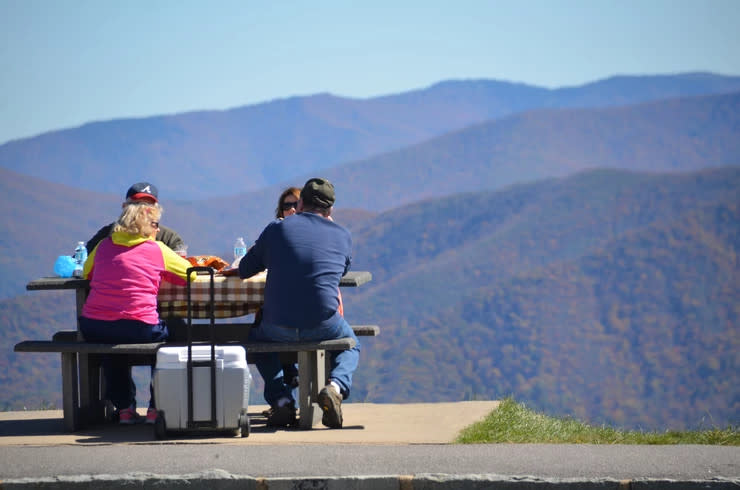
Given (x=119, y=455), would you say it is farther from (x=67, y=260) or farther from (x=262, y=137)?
(x=262, y=137)

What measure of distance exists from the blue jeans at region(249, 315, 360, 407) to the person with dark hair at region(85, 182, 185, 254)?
98cm

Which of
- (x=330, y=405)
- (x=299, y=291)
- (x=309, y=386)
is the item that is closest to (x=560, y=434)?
(x=330, y=405)

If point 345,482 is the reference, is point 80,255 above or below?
above

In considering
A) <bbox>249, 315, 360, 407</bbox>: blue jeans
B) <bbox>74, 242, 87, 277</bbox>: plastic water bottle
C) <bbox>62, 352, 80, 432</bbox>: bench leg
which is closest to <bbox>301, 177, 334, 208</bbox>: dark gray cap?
<bbox>249, 315, 360, 407</bbox>: blue jeans

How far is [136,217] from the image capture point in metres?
7.14

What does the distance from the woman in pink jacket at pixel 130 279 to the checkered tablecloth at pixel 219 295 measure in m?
0.16

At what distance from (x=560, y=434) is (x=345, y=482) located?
1827mm

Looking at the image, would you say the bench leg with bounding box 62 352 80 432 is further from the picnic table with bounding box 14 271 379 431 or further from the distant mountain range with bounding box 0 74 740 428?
the distant mountain range with bounding box 0 74 740 428

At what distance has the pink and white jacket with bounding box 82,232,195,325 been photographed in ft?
23.1

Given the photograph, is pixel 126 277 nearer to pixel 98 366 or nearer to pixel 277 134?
pixel 98 366

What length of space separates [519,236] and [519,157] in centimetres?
4264

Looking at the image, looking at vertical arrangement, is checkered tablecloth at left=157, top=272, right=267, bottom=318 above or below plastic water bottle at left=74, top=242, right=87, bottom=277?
below

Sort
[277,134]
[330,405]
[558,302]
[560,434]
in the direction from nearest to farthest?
1. [560,434]
2. [330,405]
3. [558,302]
4. [277,134]

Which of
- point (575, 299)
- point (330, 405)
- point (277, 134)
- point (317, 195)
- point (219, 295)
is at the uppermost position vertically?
point (277, 134)
